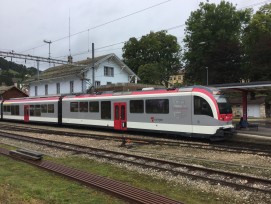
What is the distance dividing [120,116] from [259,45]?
35.1 meters

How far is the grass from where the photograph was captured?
8.10 metres

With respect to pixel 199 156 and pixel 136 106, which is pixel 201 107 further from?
pixel 136 106

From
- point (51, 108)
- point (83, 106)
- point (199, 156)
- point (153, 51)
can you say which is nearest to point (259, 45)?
point (153, 51)

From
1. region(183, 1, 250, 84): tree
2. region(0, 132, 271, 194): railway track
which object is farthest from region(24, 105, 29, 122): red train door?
region(183, 1, 250, 84): tree

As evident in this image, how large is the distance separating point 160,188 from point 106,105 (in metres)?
17.2

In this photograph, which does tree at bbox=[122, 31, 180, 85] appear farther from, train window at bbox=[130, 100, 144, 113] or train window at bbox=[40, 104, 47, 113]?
train window at bbox=[130, 100, 144, 113]

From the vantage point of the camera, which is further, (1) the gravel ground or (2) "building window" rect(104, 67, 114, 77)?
(2) "building window" rect(104, 67, 114, 77)

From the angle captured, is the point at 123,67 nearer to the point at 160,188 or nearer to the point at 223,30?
the point at 223,30

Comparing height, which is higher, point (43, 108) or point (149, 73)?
point (149, 73)

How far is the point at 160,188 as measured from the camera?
9.21m

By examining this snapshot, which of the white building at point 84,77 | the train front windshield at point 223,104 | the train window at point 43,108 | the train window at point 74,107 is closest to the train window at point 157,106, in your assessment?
the train front windshield at point 223,104

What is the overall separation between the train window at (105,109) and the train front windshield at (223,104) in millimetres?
9012

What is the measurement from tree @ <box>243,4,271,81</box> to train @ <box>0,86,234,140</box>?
33.3 meters

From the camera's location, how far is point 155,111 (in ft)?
71.3
